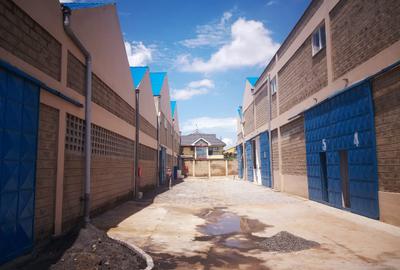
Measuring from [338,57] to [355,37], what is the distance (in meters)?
1.35

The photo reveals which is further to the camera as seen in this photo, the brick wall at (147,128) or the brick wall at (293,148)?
the brick wall at (147,128)

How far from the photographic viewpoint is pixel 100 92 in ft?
35.2

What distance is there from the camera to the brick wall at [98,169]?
7941mm

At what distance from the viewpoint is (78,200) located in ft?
28.1

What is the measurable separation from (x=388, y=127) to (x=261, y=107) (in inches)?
675

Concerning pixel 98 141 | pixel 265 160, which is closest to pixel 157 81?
pixel 265 160

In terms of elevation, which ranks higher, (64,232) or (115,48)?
(115,48)

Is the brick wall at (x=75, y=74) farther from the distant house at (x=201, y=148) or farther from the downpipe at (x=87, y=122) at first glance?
the distant house at (x=201, y=148)

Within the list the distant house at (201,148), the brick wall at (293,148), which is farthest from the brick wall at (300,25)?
the distant house at (201,148)

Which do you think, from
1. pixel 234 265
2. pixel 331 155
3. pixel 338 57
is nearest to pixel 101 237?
pixel 234 265

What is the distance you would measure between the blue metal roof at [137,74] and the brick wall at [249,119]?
43.2ft

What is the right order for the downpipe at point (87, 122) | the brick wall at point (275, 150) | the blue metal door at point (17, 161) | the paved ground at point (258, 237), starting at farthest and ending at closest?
the brick wall at point (275, 150)
the downpipe at point (87, 122)
the paved ground at point (258, 237)
the blue metal door at point (17, 161)

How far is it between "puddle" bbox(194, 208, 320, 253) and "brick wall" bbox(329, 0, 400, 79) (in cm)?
576

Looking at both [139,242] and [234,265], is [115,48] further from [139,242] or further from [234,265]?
[234,265]
